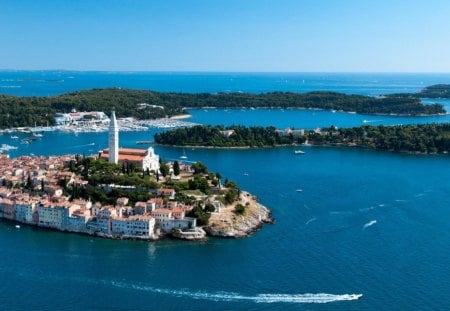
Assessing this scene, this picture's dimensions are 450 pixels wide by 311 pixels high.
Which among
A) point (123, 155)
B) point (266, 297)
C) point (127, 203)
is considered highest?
point (123, 155)

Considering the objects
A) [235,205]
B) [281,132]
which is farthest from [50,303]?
[281,132]

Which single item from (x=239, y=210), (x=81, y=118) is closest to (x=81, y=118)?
(x=81, y=118)

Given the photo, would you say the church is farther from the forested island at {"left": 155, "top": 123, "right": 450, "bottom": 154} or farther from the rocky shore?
the forested island at {"left": 155, "top": 123, "right": 450, "bottom": 154}

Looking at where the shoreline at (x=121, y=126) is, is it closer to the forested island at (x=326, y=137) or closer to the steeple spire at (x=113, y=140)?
the forested island at (x=326, y=137)

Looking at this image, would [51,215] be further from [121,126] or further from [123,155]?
[121,126]

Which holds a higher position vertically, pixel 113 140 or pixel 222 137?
pixel 113 140

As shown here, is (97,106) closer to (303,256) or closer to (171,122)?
(171,122)

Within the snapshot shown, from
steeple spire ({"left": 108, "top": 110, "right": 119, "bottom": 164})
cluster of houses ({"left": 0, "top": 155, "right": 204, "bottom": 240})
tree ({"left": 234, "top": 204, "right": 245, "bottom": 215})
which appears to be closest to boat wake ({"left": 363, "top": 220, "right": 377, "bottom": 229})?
tree ({"left": 234, "top": 204, "right": 245, "bottom": 215})
